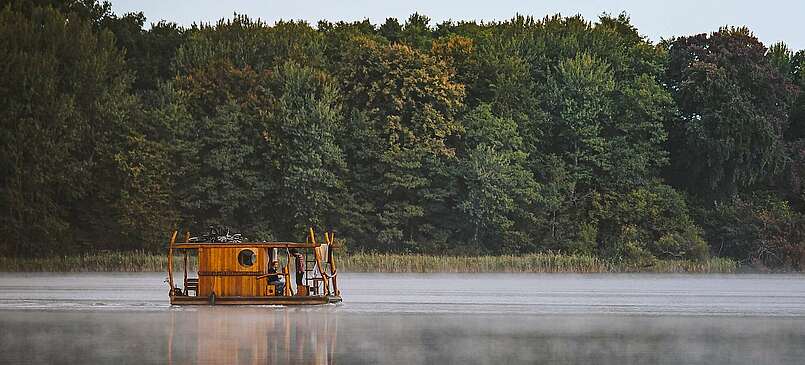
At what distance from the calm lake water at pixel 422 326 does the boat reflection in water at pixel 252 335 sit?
0.04m

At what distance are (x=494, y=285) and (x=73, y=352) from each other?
33211 millimetres

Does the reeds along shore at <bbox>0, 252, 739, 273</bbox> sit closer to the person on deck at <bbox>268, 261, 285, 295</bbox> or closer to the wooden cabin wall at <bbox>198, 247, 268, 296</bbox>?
the person on deck at <bbox>268, 261, 285, 295</bbox>

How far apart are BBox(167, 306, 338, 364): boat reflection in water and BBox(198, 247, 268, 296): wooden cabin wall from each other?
632mm

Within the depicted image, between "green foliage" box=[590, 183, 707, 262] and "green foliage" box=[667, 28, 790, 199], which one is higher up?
"green foliage" box=[667, 28, 790, 199]

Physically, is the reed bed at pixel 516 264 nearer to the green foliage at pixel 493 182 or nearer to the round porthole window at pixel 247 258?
the green foliage at pixel 493 182

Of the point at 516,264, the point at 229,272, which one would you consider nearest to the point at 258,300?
the point at 229,272

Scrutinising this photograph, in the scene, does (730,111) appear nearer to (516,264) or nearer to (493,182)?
(493,182)

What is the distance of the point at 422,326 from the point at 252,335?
15.7 feet

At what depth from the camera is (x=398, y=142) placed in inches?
3310

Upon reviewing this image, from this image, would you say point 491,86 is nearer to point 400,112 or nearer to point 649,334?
point 400,112

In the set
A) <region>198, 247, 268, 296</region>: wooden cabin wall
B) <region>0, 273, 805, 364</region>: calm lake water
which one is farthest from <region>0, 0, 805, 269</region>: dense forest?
<region>198, 247, 268, 296</region>: wooden cabin wall

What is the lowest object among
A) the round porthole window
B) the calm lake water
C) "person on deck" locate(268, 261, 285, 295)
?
the calm lake water

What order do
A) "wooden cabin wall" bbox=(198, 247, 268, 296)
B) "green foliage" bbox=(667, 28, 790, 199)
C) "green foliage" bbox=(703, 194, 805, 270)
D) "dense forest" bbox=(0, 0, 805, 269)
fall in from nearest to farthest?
1. "wooden cabin wall" bbox=(198, 247, 268, 296)
2. "dense forest" bbox=(0, 0, 805, 269)
3. "green foliage" bbox=(703, 194, 805, 270)
4. "green foliage" bbox=(667, 28, 790, 199)

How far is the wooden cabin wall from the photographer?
142ft
